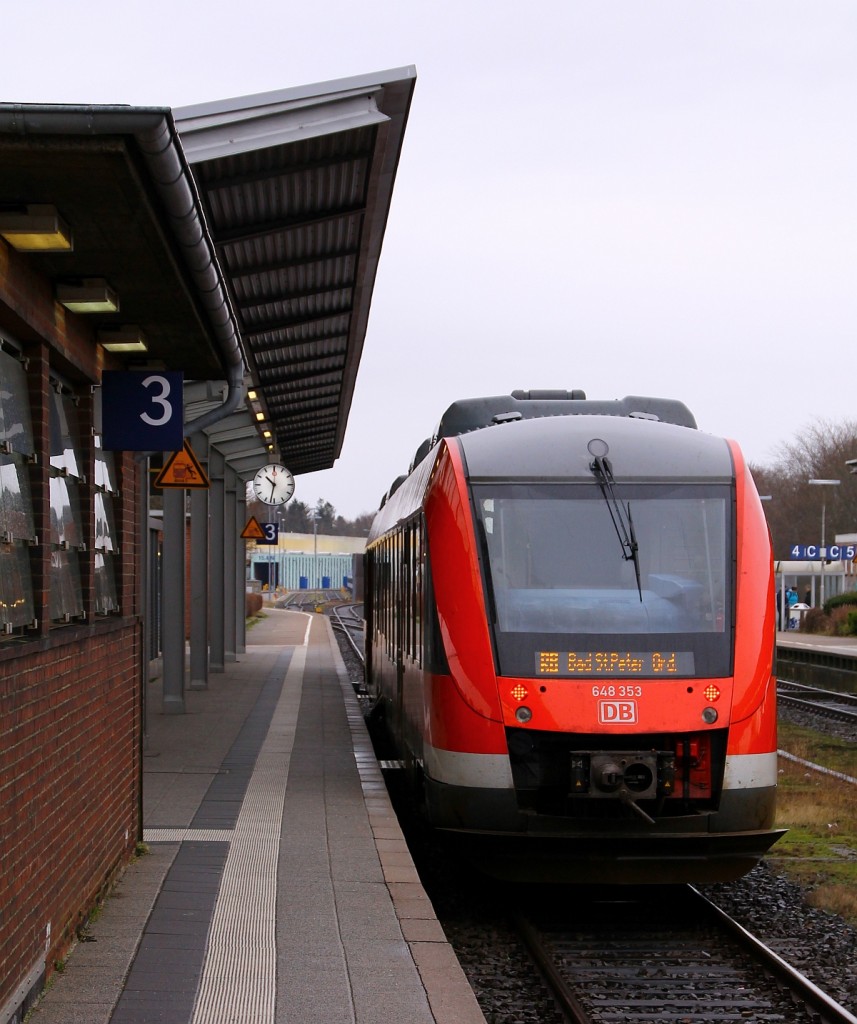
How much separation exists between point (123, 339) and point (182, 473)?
6.31 m

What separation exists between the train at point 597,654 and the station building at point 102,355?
5.90 feet

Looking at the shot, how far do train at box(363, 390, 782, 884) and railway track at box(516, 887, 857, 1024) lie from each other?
1.02ft

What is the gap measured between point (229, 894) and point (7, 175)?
13.7 ft

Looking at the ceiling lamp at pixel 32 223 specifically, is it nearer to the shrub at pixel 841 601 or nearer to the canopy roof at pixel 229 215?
the canopy roof at pixel 229 215

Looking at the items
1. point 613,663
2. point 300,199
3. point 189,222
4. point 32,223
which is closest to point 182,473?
point 300,199

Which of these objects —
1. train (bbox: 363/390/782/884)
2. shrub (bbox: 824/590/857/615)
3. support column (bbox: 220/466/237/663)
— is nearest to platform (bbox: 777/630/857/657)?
shrub (bbox: 824/590/857/615)

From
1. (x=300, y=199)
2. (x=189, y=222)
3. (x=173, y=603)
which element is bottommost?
(x=173, y=603)

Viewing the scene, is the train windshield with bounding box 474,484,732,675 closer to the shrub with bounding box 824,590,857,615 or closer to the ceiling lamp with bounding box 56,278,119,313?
the ceiling lamp with bounding box 56,278,119,313

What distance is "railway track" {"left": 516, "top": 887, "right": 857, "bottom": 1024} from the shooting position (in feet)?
20.3

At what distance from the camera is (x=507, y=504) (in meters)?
8.47

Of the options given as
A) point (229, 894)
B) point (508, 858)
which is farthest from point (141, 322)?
point (508, 858)

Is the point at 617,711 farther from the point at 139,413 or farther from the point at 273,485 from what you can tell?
the point at 273,485

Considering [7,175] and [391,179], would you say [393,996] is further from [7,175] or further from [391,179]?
[391,179]

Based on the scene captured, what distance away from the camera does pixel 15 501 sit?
5.50 m
